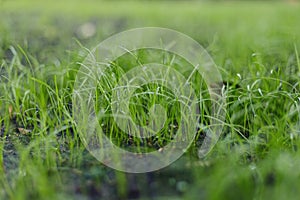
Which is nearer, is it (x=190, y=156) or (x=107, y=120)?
(x=190, y=156)

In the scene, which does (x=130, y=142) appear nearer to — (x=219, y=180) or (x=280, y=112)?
(x=219, y=180)

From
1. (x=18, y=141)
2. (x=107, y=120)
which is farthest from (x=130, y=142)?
(x=18, y=141)

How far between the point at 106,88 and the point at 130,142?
1.05ft

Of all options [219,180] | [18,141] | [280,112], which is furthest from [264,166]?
[18,141]

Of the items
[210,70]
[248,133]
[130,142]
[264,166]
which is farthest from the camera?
[210,70]

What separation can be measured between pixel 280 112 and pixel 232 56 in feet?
3.49

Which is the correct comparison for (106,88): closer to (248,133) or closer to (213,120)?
(213,120)

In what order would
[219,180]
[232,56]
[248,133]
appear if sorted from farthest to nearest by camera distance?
[232,56] → [248,133] → [219,180]

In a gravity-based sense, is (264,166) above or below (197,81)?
below

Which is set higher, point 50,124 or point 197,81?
point 197,81

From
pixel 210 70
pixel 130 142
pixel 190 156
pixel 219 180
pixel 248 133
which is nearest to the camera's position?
pixel 219 180

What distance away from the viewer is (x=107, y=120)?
199 centimetres

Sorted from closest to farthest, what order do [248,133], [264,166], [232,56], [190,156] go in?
[264,166], [190,156], [248,133], [232,56]

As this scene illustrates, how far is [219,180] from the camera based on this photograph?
143 centimetres
